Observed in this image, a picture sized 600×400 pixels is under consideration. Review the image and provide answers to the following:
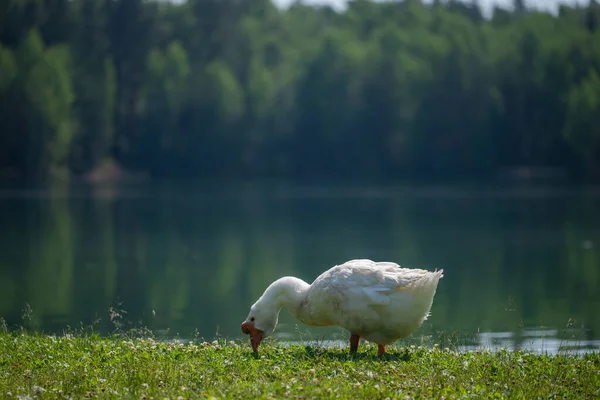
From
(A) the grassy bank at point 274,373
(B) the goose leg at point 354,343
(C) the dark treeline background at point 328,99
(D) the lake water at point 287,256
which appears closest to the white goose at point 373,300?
(B) the goose leg at point 354,343

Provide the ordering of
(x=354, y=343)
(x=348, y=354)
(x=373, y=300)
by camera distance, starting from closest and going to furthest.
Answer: (x=373, y=300) → (x=348, y=354) → (x=354, y=343)

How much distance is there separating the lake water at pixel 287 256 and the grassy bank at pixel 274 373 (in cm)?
291

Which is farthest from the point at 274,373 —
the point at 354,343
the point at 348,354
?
the point at 354,343

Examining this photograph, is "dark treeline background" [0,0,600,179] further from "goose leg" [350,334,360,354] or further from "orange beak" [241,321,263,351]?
"goose leg" [350,334,360,354]

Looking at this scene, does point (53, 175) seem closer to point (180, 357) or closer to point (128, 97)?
point (128, 97)

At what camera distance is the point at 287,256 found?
38125mm

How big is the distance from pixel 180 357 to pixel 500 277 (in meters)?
Answer: 21.9

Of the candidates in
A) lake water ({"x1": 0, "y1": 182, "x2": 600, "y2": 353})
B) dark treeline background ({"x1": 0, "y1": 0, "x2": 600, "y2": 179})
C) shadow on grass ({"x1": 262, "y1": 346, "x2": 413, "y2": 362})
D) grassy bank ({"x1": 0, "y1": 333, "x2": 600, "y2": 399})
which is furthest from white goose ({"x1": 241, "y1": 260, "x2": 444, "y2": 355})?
dark treeline background ({"x1": 0, "y1": 0, "x2": 600, "y2": 179})

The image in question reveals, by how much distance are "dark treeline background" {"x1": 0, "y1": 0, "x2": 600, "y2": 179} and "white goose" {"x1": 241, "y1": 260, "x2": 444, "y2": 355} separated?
286ft

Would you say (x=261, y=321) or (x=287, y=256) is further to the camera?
(x=287, y=256)

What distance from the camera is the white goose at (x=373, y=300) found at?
12492 millimetres

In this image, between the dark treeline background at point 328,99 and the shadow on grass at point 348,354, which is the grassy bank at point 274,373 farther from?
the dark treeline background at point 328,99

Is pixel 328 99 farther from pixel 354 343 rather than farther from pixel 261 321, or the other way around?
pixel 354 343

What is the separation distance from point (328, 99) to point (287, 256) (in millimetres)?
77063
